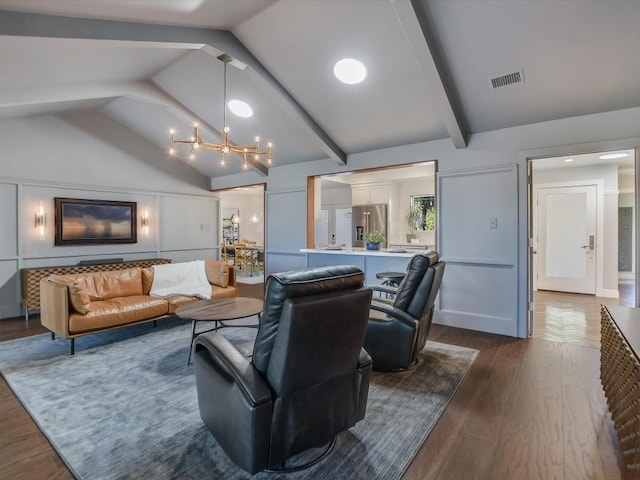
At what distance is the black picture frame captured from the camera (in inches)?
214

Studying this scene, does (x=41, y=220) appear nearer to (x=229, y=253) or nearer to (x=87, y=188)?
(x=87, y=188)

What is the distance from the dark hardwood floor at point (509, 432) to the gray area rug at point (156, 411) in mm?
92

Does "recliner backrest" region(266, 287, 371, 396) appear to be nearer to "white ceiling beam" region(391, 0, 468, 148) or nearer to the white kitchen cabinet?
"white ceiling beam" region(391, 0, 468, 148)

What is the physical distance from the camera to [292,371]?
5.01 feet

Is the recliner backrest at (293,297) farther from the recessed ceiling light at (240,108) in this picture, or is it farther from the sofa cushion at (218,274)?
the recessed ceiling light at (240,108)

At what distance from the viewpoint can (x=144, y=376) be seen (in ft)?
9.26

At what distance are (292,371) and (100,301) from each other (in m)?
3.50

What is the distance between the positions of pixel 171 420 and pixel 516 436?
221 cm

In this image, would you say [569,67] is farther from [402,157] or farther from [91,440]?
[91,440]

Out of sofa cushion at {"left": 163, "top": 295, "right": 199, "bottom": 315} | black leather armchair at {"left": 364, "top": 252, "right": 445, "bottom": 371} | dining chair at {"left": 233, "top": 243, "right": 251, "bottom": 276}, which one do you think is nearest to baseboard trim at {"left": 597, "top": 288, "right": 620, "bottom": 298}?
black leather armchair at {"left": 364, "top": 252, "right": 445, "bottom": 371}

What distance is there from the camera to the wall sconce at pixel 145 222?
21.4 ft

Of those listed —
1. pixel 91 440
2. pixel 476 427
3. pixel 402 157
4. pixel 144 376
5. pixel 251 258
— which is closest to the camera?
pixel 91 440

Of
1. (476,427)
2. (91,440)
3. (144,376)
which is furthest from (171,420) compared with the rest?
(476,427)

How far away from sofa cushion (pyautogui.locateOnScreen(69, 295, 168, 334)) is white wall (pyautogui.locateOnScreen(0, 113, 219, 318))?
2239mm
